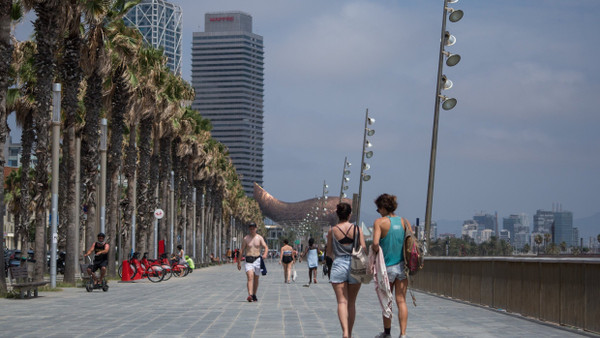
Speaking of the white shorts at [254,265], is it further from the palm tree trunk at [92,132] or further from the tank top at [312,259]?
the tank top at [312,259]

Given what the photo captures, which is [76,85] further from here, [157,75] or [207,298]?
[157,75]

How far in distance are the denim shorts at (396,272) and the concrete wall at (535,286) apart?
2648 mm

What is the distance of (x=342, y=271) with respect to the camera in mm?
10703

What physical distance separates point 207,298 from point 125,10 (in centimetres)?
1416

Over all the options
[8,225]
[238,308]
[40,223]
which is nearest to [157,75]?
[40,223]

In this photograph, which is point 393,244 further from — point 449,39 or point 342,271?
point 449,39

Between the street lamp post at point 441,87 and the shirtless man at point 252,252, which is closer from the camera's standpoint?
the shirtless man at point 252,252

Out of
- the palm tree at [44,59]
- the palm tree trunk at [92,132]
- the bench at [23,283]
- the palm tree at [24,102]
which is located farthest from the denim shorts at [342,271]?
the palm tree at [24,102]

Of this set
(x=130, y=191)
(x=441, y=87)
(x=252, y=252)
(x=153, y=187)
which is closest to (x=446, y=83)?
(x=441, y=87)

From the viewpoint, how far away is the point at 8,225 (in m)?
126

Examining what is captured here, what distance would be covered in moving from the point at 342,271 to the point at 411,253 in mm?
907

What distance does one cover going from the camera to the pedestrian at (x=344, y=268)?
10.7m

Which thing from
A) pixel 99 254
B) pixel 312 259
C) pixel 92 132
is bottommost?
pixel 312 259

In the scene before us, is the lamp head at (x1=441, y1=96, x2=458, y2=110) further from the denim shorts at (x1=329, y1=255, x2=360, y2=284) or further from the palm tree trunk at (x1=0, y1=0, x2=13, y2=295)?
the denim shorts at (x1=329, y1=255, x2=360, y2=284)
